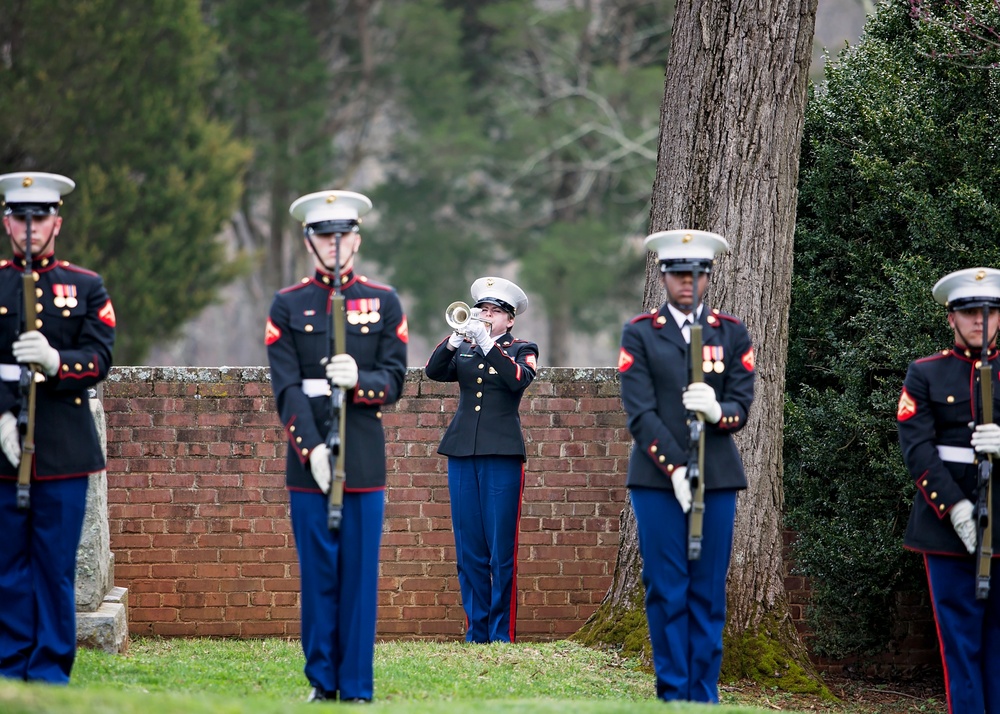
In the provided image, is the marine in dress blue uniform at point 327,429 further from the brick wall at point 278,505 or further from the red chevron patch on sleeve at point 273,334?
the brick wall at point 278,505

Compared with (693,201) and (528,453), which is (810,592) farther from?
(693,201)

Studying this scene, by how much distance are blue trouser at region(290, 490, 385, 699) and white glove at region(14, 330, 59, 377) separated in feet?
3.74

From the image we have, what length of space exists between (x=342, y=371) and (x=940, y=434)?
2.72 meters

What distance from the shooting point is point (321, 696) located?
5160 millimetres

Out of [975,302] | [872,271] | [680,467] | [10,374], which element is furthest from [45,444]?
[872,271]

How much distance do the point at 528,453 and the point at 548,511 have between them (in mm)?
406

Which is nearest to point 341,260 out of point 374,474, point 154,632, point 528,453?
point 374,474

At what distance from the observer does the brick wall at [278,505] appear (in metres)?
8.18

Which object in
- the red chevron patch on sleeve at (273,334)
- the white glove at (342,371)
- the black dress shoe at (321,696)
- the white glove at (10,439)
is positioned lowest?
the black dress shoe at (321,696)

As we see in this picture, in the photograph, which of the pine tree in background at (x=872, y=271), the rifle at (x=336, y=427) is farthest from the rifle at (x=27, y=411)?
the pine tree in background at (x=872, y=271)

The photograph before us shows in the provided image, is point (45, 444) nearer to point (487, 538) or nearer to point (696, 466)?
point (696, 466)

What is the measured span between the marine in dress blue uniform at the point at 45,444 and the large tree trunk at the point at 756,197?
299 cm

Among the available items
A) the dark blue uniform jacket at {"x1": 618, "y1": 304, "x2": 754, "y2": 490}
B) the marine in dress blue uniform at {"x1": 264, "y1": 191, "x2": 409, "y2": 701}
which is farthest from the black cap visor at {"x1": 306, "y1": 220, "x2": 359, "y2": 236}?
the dark blue uniform jacket at {"x1": 618, "y1": 304, "x2": 754, "y2": 490}

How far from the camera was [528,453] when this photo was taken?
27.4 feet
